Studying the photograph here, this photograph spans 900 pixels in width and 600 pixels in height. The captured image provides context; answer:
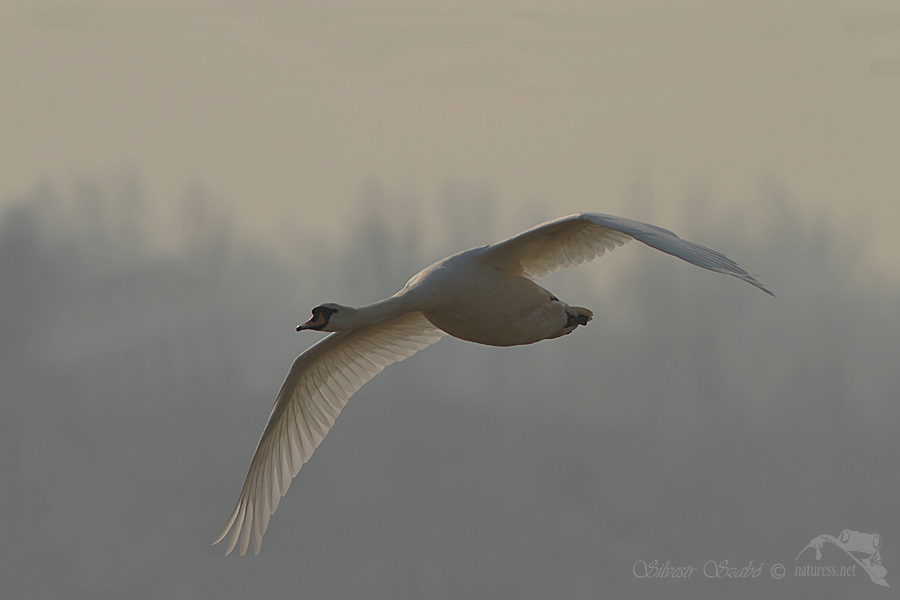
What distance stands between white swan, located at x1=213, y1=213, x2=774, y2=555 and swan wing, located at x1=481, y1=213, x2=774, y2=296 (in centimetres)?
1

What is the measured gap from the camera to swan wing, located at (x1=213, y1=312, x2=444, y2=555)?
1105 cm

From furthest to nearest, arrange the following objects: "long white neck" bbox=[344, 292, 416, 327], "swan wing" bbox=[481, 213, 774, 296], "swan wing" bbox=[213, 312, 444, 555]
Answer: "swan wing" bbox=[213, 312, 444, 555] → "long white neck" bbox=[344, 292, 416, 327] → "swan wing" bbox=[481, 213, 774, 296]

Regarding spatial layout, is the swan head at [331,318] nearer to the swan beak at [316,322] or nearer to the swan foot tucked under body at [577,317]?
the swan beak at [316,322]

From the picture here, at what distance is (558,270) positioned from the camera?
33.6ft

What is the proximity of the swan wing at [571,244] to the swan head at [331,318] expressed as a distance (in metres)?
1.38

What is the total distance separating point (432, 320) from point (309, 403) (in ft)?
8.38

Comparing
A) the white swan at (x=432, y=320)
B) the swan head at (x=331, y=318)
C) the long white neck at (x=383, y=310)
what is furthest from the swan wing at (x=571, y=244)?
the swan head at (x=331, y=318)

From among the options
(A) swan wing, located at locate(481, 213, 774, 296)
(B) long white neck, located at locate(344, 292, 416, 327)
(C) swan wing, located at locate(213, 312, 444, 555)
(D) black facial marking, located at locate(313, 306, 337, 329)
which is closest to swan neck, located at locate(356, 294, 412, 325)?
(B) long white neck, located at locate(344, 292, 416, 327)

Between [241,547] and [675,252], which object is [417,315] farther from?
[675,252]

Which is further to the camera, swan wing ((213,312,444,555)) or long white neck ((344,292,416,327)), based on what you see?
swan wing ((213,312,444,555))

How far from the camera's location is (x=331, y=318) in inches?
370

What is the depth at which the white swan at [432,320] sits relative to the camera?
9.15 meters

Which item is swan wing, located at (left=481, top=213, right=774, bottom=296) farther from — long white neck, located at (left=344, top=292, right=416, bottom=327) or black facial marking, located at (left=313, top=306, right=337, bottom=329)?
black facial marking, located at (left=313, top=306, right=337, bottom=329)

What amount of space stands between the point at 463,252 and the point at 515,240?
0.60 m
